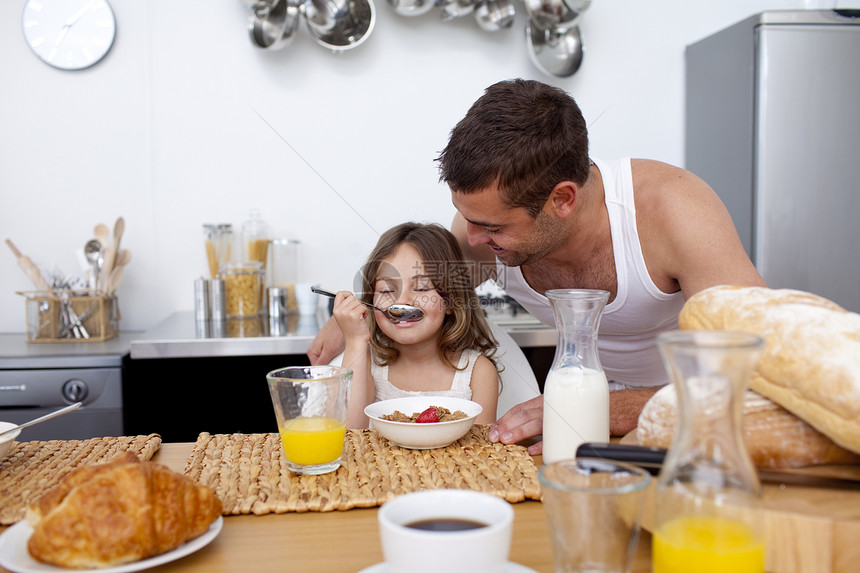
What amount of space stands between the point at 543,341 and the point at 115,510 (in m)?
1.57

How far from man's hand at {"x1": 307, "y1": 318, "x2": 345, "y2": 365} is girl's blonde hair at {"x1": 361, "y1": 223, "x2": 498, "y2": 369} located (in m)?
0.09

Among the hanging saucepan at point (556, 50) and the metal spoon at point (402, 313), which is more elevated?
the hanging saucepan at point (556, 50)

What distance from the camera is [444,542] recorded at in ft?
1.60

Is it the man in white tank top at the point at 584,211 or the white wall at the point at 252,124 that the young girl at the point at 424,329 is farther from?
the white wall at the point at 252,124

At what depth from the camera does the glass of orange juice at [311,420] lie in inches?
33.6

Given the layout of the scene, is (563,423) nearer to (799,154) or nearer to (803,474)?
(803,474)

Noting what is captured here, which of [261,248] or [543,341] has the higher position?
[261,248]

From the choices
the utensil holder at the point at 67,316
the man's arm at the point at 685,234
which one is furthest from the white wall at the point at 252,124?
the man's arm at the point at 685,234

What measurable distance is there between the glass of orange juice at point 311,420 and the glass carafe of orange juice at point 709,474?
1.47 ft

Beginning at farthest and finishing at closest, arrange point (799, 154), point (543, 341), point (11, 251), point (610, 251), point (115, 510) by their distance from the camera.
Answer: point (11, 251)
point (799, 154)
point (543, 341)
point (610, 251)
point (115, 510)

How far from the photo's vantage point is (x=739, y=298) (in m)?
0.76

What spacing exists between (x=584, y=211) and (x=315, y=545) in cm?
99

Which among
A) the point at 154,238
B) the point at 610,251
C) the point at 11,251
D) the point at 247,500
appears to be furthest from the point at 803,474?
the point at 11,251

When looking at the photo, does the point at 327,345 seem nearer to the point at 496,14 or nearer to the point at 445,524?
the point at 445,524
